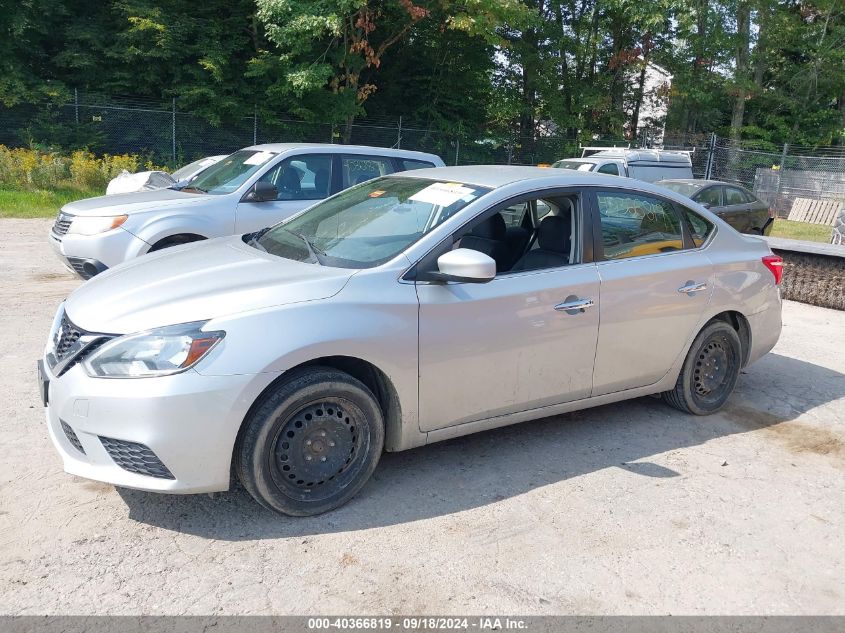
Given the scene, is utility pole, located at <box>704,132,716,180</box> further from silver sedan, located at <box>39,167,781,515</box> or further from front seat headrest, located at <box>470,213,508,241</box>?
front seat headrest, located at <box>470,213,508,241</box>

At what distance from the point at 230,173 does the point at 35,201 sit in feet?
29.9

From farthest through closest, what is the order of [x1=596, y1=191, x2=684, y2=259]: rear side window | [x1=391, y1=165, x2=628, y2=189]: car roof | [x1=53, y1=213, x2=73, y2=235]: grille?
[x1=53, y1=213, x2=73, y2=235]: grille < [x1=596, y1=191, x2=684, y2=259]: rear side window < [x1=391, y1=165, x2=628, y2=189]: car roof

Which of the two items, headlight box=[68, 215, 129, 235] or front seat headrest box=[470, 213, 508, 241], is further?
headlight box=[68, 215, 129, 235]

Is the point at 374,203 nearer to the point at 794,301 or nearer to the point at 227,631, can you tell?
the point at 227,631

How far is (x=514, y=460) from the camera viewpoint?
4434mm

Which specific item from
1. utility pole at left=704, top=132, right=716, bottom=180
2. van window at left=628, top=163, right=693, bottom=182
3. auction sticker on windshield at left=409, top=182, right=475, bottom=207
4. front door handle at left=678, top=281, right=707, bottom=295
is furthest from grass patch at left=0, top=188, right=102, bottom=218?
utility pole at left=704, top=132, right=716, bottom=180

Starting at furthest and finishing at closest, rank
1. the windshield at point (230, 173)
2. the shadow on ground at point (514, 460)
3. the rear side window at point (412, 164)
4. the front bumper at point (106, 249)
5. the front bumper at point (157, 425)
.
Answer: the rear side window at point (412, 164) → the windshield at point (230, 173) → the front bumper at point (106, 249) → the shadow on ground at point (514, 460) → the front bumper at point (157, 425)

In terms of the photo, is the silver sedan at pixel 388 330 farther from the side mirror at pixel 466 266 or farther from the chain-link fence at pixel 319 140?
the chain-link fence at pixel 319 140

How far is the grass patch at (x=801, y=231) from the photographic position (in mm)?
18392

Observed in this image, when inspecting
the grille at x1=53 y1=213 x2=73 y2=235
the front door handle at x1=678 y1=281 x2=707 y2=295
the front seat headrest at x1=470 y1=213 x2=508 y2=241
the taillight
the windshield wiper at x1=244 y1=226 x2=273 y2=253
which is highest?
the front seat headrest at x1=470 y1=213 x2=508 y2=241

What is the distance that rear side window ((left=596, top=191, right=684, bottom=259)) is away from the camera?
4.69m

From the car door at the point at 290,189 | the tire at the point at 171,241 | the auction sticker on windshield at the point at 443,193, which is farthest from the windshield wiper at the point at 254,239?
the car door at the point at 290,189

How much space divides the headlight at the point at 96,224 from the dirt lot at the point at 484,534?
2.61 meters

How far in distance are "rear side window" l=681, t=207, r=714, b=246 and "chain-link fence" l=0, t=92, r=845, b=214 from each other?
1775cm
